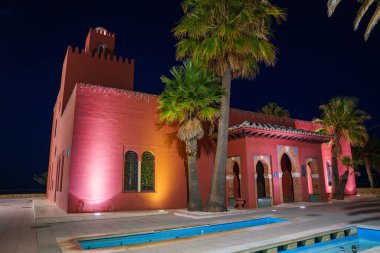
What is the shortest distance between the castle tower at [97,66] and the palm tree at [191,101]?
771 centimetres

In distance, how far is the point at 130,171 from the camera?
45.6 feet

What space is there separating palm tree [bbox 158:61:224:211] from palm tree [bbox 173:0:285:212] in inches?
21.3

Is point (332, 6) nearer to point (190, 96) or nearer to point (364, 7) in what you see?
point (364, 7)

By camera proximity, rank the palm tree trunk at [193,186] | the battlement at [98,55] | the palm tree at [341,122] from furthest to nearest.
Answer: the battlement at [98,55] < the palm tree at [341,122] < the palm tree trunk at [193,186]

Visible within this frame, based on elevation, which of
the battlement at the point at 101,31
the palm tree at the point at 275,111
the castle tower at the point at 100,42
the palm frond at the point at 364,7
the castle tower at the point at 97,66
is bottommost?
the palm frond at the point at 364,7

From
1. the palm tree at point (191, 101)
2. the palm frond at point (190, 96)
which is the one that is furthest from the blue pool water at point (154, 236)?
the palm frond at point (190, 96)

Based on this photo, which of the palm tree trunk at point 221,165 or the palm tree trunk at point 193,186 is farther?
the palm tree trunk at point 193,186

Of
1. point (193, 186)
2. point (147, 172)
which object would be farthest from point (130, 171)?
point (193, 186)

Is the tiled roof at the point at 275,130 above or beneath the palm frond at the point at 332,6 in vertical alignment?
beneath

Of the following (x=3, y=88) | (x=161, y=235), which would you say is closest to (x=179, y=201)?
(x=161, y=235)

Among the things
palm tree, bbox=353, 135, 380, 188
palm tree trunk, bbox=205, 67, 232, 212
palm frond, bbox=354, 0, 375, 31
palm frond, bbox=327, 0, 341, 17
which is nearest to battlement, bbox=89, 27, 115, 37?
palm tree trunk, bbox=205, 67, 232, 212

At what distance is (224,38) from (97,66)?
10.8 meters

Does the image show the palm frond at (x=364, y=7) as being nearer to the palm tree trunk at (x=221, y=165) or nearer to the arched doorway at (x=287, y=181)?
the palm tree trunk at (x=221, y=165)

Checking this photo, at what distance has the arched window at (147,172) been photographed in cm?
1416
